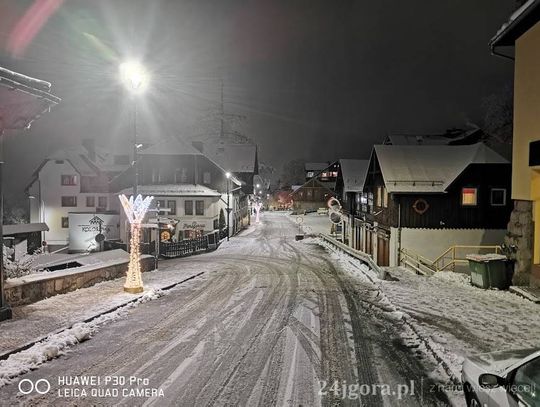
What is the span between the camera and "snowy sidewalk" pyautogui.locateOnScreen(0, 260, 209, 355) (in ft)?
26.2

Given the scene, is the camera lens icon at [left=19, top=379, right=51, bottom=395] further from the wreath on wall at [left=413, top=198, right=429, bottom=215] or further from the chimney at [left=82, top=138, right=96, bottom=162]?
the chimney at [left=82, top=138, right=96, bottom=162]

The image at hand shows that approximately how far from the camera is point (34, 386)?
6.15 meters

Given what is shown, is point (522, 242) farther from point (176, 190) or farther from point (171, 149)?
point (171, 149)

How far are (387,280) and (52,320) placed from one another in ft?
37.5

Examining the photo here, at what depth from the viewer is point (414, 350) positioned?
25.7 ft

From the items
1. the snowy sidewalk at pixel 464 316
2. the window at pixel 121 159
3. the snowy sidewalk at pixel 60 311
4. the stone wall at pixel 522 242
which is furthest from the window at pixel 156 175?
the stone wall at pixel 522 242

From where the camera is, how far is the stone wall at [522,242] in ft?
43.1

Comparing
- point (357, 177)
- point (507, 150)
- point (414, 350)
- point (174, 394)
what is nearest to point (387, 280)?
point (414, 350)

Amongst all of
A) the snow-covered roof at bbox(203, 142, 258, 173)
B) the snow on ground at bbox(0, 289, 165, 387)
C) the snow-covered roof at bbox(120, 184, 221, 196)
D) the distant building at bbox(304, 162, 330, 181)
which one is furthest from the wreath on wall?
the distant building at bbox(304, 162, 330, 181)

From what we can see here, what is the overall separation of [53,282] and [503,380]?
11530mm

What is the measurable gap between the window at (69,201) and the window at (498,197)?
45.3 metres

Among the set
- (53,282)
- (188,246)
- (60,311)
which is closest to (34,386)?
(60,311)

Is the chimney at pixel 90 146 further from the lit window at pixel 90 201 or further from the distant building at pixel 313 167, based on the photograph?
the distant building at pixel 313 167

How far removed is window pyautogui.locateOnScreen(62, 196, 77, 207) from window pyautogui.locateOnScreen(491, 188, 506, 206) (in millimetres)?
45270
